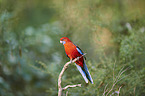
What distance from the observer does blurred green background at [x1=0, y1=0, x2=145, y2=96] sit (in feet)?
6.51

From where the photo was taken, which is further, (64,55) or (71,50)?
(64,55)

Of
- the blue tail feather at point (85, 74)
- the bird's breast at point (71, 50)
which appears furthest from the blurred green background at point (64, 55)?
the bird's breast at point (71, 50)

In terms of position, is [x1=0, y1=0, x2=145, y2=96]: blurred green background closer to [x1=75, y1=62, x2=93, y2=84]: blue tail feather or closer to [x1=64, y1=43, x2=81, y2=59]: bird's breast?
[x1=75, y1=62, x2=93, y2=84]: blue tail feather

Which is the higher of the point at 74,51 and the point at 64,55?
the point at 64,55

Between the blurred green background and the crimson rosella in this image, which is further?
the blurred green background

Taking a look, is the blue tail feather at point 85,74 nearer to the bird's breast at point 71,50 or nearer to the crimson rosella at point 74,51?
the crimson rosella at point 74,51

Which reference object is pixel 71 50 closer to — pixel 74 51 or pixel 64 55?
pixel 74 51

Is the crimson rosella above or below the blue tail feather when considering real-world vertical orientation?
above

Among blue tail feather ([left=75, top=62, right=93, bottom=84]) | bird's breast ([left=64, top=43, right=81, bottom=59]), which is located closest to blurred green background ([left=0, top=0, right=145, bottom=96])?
blue tail feather ([left=75, top=62, right=93, bottom=84])

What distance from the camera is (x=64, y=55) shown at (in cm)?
233

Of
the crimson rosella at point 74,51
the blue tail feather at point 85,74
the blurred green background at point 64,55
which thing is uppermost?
the blurred green background at point 64,55

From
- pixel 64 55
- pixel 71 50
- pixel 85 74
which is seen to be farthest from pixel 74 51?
pixel 64 55

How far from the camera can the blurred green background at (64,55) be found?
1983 mm

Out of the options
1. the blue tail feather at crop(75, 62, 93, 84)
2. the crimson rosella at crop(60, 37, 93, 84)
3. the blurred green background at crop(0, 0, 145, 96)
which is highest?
the blurred green background at crop(0, 0, 145, 96)
